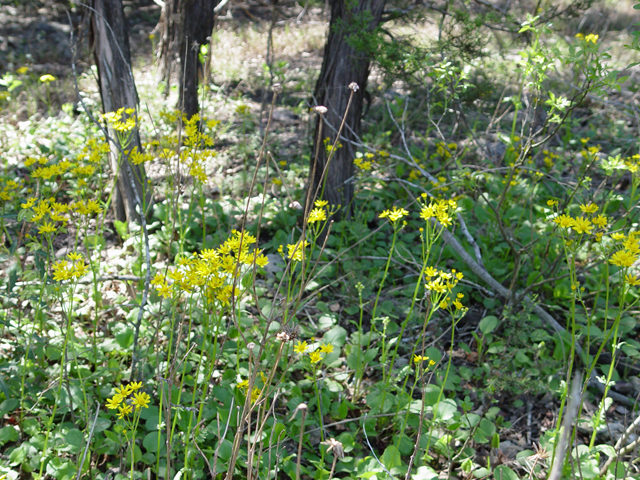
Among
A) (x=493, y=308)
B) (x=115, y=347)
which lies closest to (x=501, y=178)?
(x=493, y=308)

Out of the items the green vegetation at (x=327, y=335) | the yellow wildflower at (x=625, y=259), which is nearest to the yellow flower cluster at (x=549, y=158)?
the green vegetation at (x=327, y=335)

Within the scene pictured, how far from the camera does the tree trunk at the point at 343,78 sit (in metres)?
3.08

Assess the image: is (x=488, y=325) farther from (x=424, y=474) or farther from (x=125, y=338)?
(x=125, y=338)

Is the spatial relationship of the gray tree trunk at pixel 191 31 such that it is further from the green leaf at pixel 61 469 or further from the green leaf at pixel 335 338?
the green leaf at pixel 61 469

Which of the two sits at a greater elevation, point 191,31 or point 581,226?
point 191,31

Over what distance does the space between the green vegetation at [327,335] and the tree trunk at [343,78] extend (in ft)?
0.94

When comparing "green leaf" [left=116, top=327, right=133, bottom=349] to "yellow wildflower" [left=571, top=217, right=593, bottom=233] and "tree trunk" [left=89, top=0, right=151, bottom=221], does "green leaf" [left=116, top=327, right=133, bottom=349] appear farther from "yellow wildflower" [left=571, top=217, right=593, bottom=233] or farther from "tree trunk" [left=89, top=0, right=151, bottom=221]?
"yellow wildflower" [left=571, top=217, right=593, bottom=233]

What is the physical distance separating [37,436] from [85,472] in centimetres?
24

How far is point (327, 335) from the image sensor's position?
7.93ft

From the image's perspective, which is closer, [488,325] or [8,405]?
[8,405]

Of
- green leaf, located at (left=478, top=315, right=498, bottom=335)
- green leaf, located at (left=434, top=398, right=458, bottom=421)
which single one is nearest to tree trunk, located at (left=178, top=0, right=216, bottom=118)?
green leaf, located at (left=478, top=315, right=498, bottom=335)

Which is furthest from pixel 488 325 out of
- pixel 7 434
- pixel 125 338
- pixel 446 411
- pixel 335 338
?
pixel 7 434

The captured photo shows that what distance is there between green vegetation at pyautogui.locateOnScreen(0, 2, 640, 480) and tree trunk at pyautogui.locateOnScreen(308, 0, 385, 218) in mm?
286

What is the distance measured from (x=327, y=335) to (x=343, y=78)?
1.79 meters
